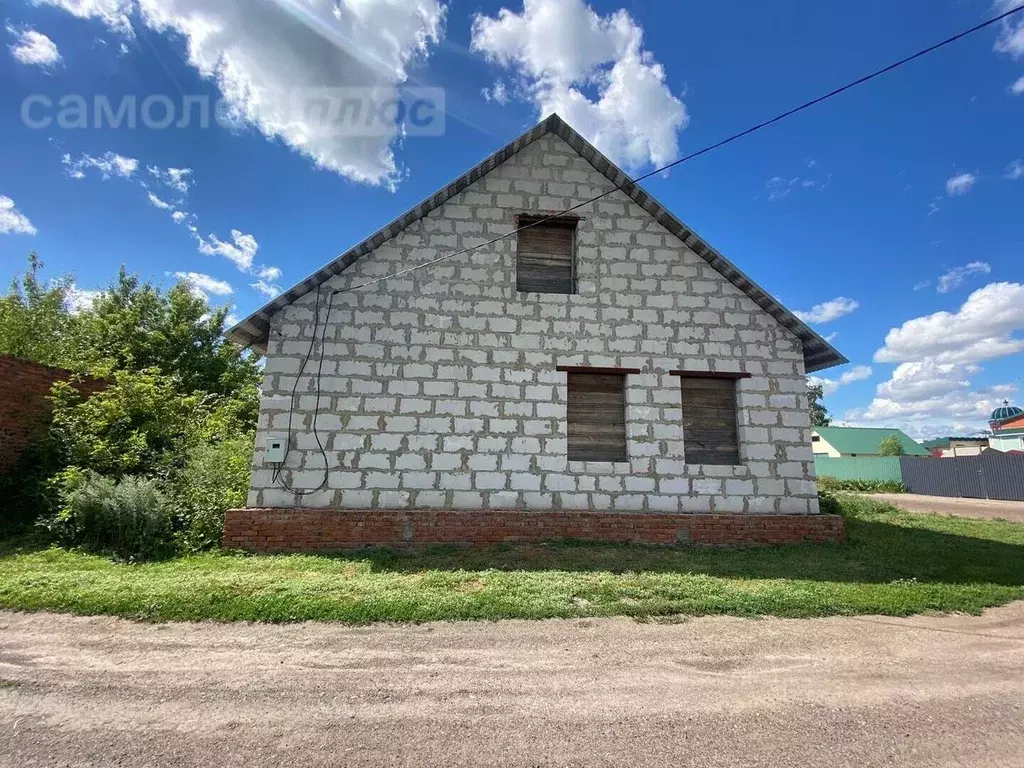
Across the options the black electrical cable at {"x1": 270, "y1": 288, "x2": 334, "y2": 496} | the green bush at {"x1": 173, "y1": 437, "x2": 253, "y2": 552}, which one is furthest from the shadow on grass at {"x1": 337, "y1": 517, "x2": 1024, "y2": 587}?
the green bush at {"x1": 173, "y1": 437, "x2": 253, "y2": 552}

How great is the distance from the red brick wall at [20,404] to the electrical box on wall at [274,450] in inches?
224

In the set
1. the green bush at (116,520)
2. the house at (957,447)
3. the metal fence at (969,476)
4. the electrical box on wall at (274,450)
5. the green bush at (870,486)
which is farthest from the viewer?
the house at (957,447)

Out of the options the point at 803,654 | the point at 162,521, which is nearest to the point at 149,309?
the point at 162,521

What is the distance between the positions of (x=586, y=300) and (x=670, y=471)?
11.1 ft

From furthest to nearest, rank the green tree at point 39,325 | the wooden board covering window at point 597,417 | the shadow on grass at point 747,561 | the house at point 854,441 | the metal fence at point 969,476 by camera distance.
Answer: the house at point 854,441 → the metal fence at point 969,476 → the green tree at point 39,325 → the wooden board covering window at point 597,417 → the shadow on grass at point 747,561

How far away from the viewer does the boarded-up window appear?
9.44 metres

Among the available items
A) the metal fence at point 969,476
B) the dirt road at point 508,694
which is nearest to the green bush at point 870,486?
the metal fence at point 969,476

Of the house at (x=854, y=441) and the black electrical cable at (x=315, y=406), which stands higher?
the house at (x=854, y=441)

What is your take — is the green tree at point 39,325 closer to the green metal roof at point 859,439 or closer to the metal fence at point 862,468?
the metal fence at point 862,468

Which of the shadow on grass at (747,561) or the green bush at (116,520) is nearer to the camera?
the shadow on grass at (747,561)

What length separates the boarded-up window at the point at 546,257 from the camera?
31.0 feet

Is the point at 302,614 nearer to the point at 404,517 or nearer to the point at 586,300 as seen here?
the point at 404,517

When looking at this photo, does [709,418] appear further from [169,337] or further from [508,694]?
[169,337]

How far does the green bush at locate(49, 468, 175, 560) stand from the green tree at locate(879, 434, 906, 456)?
60.6 metres
